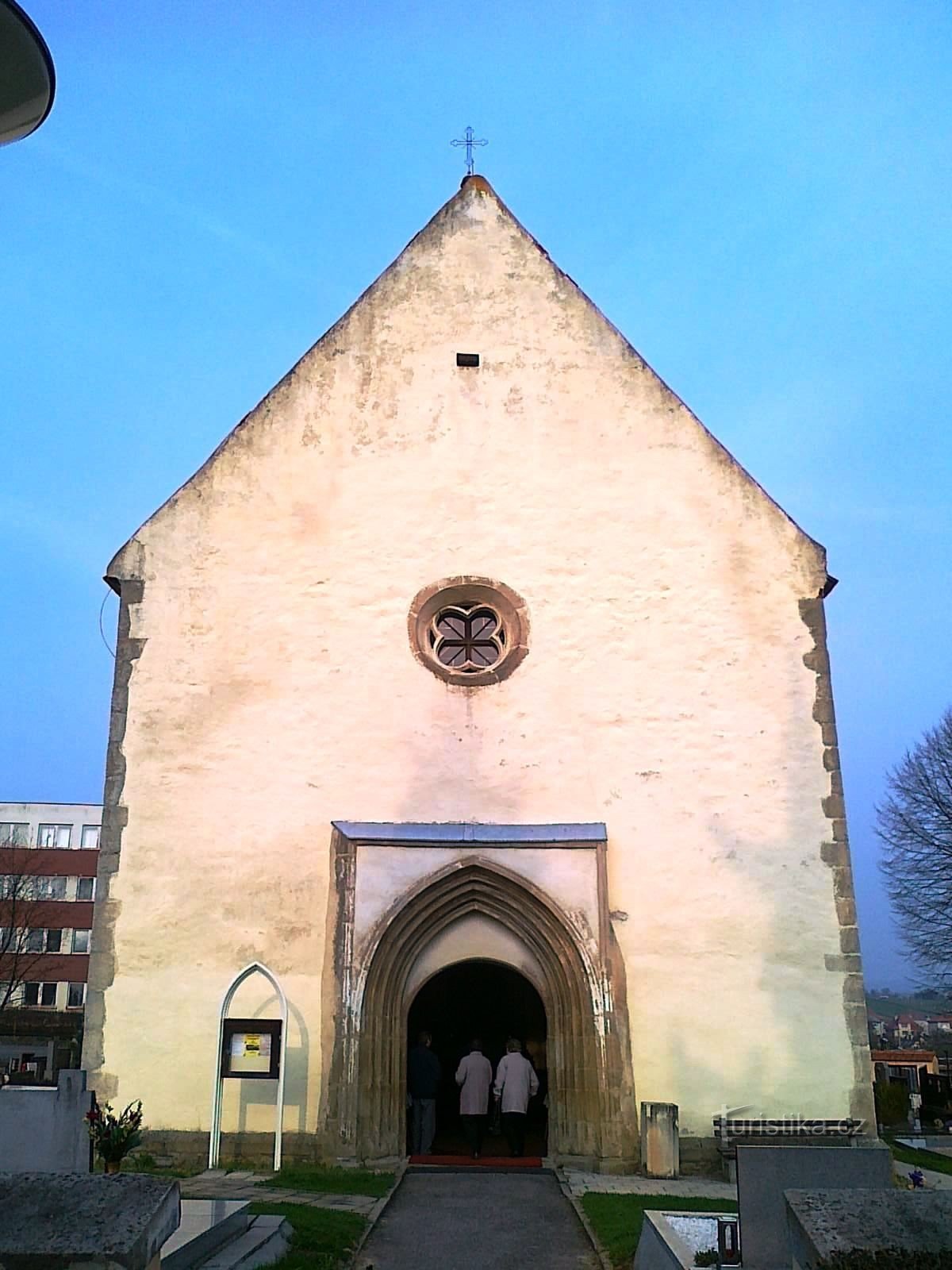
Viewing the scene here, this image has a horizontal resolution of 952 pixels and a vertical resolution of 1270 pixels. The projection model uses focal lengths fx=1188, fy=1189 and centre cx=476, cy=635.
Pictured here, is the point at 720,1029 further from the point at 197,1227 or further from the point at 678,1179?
the point at 197,1227

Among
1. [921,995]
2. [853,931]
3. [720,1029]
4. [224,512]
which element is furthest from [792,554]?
[921,995]

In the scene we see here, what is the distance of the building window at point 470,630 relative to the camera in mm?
12531

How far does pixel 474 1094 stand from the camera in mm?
12008

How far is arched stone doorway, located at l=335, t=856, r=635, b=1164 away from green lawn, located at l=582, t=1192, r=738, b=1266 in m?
1.63

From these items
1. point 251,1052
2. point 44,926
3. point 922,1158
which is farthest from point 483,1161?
point 44,926

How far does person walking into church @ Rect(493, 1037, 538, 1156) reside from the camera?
1192 cm

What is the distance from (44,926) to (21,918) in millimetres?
4455

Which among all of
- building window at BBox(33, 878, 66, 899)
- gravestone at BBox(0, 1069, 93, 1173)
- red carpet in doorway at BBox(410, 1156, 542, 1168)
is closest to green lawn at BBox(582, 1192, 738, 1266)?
red carpet in doorway at BBox(410, 1156, 542, 1168)

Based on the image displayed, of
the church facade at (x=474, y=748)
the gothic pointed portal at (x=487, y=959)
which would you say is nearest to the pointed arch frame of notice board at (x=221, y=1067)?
the church facade at (x=474, y=748)

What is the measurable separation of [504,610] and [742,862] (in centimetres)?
359

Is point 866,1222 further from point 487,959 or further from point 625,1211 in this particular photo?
point 487,959

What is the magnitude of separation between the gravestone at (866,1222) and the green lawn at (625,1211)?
3.77 metres

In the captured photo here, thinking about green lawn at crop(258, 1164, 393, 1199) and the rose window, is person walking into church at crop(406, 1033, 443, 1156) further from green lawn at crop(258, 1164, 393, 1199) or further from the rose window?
the rose window

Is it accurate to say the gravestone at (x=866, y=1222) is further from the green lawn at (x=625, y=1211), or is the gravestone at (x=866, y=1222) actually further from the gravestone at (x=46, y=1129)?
the gravestone at (x=46, y=1129)
